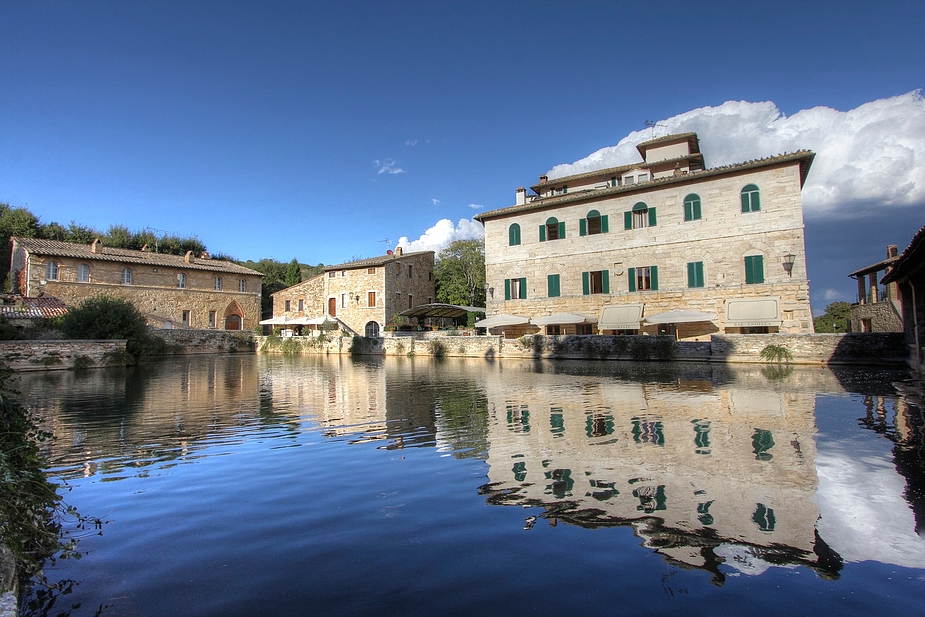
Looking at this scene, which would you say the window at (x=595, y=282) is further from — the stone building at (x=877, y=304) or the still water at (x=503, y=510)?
the still water at (x=503, y=510)

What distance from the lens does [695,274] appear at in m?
24.0

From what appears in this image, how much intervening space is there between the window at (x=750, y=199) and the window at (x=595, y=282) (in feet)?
22.3

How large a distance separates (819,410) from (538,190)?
25102 mm

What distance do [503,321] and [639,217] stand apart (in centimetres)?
867

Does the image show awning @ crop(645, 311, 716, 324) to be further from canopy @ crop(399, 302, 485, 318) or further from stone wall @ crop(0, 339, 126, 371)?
stone wall @ crop(0, 339, 126, 371)

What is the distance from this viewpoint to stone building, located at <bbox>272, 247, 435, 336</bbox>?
37562mm

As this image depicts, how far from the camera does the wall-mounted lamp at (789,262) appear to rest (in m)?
21.6

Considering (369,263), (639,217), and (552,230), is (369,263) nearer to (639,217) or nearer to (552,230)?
(552,230)

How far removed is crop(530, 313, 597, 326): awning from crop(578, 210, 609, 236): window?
4.58 metres

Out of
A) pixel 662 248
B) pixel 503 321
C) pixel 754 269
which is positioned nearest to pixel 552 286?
pixel 503 321

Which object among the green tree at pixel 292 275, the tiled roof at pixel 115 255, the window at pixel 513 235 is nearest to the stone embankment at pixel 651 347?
the window at pixel 513 235

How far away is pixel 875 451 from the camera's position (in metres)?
5.79

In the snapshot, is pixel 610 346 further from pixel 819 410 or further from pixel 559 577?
pixel 559 577

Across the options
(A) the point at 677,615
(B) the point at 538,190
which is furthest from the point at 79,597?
(B) the point at 538,190
